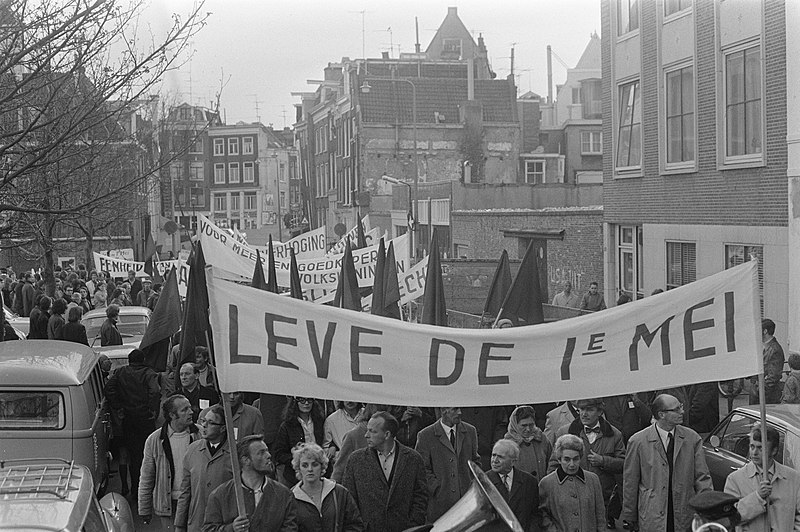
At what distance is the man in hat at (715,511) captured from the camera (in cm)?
550

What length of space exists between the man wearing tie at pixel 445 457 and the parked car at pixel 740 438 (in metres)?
2.12

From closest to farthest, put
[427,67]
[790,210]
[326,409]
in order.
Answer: [326,409]
[790,210]
[427,67]

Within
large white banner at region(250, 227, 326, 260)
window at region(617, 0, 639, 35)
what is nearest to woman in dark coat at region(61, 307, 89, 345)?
large white banner at region(250, 227, 326, 260)

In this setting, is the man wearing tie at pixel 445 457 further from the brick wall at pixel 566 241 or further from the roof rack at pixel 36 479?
the brick wall at pixel 566 241

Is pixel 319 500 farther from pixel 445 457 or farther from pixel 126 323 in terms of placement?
pixel 126 323

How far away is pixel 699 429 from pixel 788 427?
310cm

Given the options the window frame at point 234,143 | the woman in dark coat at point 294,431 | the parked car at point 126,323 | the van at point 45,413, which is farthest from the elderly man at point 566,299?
the window frame at point 234,143

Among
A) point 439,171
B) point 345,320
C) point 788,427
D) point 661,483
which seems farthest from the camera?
point 439,171

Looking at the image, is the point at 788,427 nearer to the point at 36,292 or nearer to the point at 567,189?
the point at 36,292

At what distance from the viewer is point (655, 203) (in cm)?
2325

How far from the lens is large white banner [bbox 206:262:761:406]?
6.79m

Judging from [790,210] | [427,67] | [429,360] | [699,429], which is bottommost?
[699,429]

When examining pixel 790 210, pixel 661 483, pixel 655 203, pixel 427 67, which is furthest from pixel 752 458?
pixel 427 67

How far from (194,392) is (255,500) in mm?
3629
